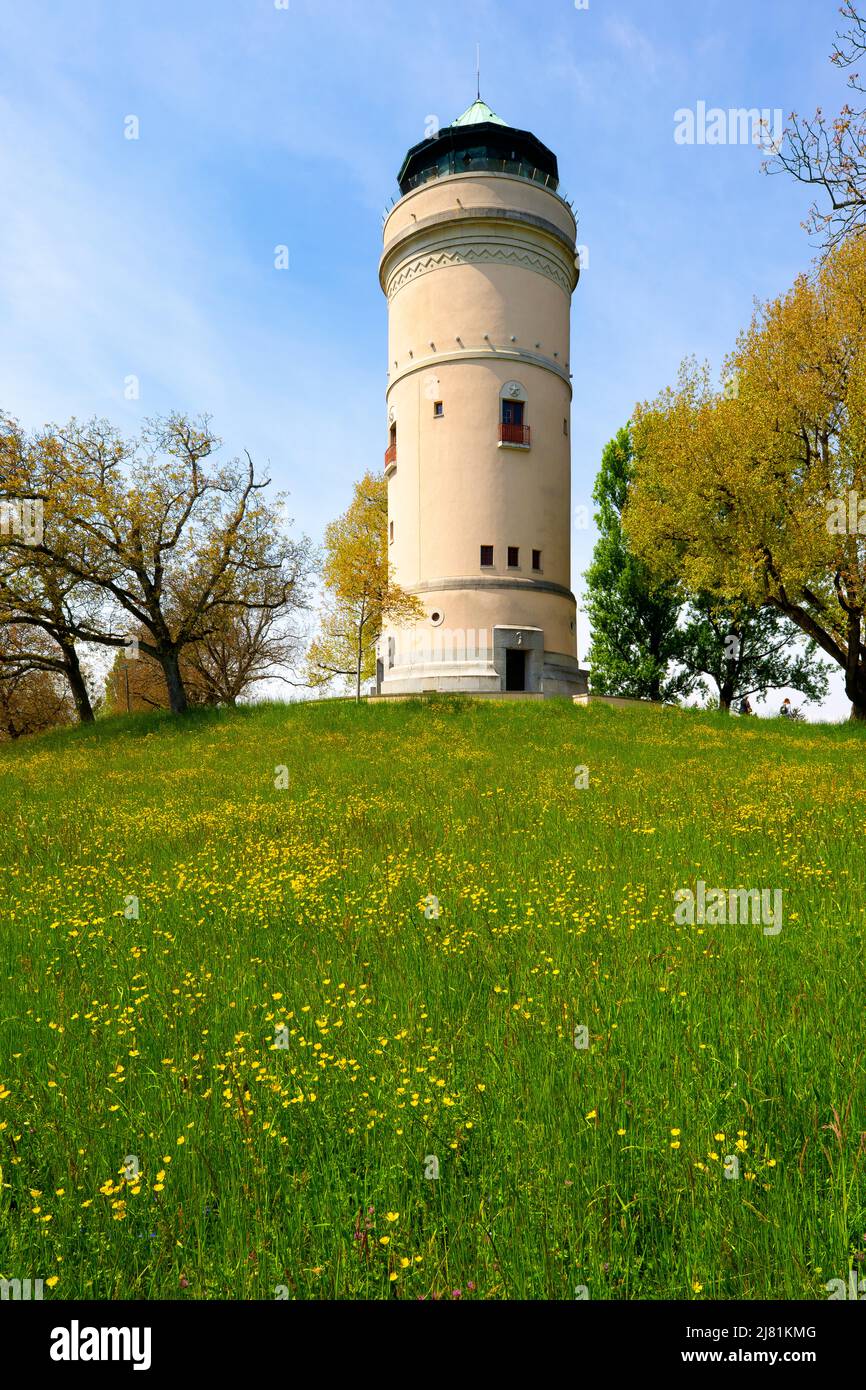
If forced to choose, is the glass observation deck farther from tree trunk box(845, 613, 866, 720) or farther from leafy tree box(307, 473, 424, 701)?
tree trunk box(845, 613, 866, 720)

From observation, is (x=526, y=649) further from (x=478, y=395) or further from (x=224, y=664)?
(x=224, y=664)

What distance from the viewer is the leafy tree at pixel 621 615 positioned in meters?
35.1

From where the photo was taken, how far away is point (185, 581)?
101ft

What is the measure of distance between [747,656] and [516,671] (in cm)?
1597

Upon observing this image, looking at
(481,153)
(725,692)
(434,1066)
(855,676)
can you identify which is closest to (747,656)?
(725,692)

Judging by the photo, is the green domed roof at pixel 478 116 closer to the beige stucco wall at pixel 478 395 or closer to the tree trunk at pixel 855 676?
the beige stucco wall at pixel 478 395

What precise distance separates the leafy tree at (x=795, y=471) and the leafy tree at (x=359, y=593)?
11.6 m

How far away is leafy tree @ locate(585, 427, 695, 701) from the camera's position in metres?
35.1

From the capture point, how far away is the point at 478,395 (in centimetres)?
2922

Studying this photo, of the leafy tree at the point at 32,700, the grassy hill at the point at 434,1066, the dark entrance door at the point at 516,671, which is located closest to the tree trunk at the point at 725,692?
the dark entrance door at the point at 516,671
